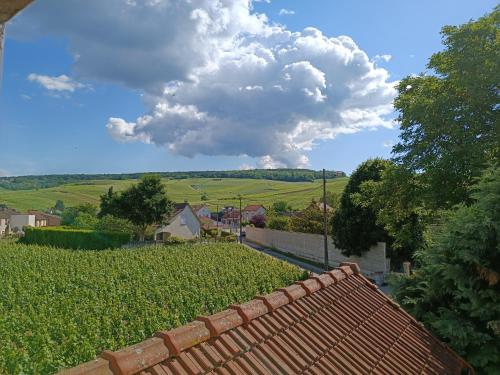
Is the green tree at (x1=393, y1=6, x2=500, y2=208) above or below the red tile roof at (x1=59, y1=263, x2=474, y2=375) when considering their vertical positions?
above

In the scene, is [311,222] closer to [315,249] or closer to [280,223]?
[315,249]

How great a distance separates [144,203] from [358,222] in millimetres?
33444

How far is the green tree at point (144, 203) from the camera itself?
57.4 meters

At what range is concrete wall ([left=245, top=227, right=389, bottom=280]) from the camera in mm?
30828

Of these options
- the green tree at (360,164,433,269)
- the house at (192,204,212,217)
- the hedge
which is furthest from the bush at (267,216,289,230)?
the house at (192,204,212,217)

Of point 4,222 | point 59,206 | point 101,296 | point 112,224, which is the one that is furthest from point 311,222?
point 59,206

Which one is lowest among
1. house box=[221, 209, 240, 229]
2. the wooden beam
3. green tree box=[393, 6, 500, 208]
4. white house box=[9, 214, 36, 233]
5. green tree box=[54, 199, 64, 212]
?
house box=[221, 209, 240, 229]

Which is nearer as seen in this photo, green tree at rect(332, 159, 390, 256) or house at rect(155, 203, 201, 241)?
green tree at rect(332, 159, 390, 256)

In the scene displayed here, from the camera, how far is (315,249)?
4159cm

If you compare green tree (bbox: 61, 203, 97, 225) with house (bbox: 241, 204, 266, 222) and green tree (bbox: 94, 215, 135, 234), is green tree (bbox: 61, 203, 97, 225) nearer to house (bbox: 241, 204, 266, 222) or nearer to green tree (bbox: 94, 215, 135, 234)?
green tree (bbox: 94, 215, 135, 234)

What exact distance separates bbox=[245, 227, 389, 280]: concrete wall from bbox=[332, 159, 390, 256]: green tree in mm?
786

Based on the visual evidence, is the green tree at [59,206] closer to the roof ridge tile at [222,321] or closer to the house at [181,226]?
the house at [181,226]

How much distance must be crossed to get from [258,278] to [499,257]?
1986 centimetres

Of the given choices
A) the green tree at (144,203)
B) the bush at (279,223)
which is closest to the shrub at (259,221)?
the bush at (279,223)
